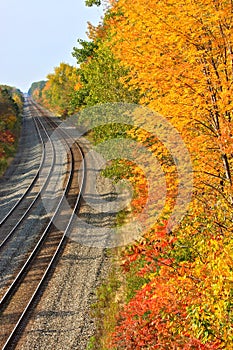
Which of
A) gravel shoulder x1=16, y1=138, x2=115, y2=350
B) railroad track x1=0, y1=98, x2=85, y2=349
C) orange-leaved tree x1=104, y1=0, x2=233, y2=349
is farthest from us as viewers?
railroad track x1=0, y1=98, x2=85, y2=349

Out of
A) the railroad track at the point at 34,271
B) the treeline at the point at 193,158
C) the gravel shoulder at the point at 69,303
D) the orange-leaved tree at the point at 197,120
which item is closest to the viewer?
the treeline at the point at 193,158

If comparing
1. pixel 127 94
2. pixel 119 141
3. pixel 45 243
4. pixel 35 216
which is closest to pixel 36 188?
pixel 35 216

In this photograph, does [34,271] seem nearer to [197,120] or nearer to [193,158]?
[193,158]

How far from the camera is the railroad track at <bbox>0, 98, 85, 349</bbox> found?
11.8 m

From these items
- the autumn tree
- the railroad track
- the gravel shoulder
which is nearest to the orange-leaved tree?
the autumn tree

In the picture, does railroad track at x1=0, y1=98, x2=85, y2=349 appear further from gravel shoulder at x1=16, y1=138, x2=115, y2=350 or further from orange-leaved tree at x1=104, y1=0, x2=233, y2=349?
orange-leaved tree at x1=104, y1=0, x2=233, y2=349

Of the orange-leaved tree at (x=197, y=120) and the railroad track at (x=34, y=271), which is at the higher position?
the orange-leaved tree at (x=197, y=120)

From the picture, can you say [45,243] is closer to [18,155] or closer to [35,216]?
[35,216]

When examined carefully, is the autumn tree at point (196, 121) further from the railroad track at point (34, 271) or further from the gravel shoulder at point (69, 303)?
the railroad track at point (34, 271)

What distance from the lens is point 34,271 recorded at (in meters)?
14.9

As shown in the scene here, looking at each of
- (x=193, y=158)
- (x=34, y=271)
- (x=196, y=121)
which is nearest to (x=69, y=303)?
(x=34, y=271)

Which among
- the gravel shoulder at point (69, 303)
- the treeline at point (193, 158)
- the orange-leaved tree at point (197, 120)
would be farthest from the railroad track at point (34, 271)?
the orange-leaved tree at point (197, 120)

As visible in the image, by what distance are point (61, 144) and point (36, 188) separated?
49.5 ft

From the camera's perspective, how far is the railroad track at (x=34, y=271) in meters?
11.8
